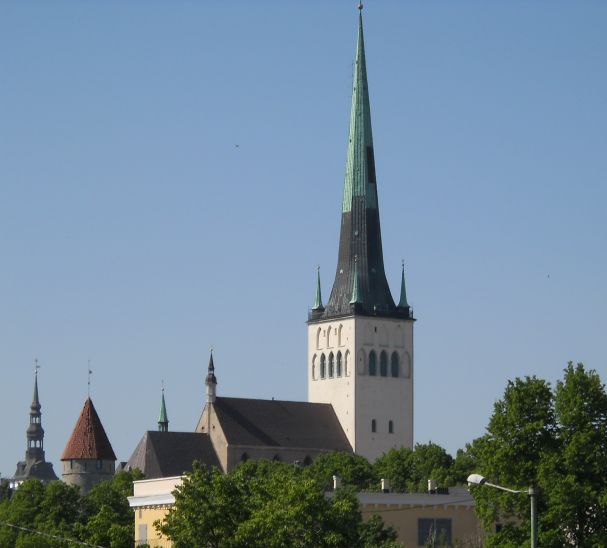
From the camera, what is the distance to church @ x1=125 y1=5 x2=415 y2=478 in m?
187

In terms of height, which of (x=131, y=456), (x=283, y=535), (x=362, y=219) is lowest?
A: (x=283, y=535)

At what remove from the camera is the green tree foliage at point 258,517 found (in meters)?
87.6

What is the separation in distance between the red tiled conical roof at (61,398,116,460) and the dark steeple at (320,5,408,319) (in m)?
23.2

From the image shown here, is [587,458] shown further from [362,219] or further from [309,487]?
[362,219]

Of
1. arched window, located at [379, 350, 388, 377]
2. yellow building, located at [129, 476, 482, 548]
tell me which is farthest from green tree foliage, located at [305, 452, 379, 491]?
yellow building, located at [129, 476, 482, 548]

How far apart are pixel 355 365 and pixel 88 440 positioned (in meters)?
24.7

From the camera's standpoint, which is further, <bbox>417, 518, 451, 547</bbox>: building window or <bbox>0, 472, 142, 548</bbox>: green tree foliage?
<bbox>0, 472, 142, 548</bbox>: green tree foliage

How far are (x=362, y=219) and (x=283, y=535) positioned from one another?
10312cm

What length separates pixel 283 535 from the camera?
87.1m

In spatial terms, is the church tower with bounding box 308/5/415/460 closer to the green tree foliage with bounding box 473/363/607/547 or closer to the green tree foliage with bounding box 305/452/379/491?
A: the green tree foliage with bounding box 305/452/379/491

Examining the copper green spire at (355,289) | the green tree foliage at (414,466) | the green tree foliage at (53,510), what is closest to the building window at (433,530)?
the green tree foliage at (53,510)

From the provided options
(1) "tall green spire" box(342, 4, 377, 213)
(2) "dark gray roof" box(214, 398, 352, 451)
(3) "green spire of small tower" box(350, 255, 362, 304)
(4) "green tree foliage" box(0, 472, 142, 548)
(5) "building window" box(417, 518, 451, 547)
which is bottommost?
(5) "building window" box(417, 518, 451, 547)

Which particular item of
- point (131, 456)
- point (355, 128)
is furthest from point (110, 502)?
point (355, 128)

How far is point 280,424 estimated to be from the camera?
188 m
